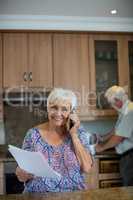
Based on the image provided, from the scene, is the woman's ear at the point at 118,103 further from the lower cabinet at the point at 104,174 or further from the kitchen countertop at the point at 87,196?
the kitchen countertop at the point at 87,196

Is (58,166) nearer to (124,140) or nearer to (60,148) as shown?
(60,148)

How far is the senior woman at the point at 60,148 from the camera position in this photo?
1.48 metres

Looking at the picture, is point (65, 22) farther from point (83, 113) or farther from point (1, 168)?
point (1, 168)

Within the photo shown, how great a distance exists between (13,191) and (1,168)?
0.79 ft

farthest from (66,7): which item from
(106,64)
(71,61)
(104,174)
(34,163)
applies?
(34,163)

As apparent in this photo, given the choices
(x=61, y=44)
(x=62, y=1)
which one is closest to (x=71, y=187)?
(x=62, y=1)

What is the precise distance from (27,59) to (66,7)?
646 millimetres

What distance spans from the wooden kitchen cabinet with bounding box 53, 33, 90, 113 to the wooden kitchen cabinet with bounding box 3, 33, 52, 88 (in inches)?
3.2

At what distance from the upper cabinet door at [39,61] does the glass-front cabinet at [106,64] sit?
1.48 feet

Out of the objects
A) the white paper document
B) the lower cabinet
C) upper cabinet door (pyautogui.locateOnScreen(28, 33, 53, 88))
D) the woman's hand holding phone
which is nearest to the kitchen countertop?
the white paper document

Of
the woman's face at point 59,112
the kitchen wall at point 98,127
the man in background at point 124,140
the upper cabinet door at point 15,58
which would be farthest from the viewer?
the kitchen wall at point 98,127

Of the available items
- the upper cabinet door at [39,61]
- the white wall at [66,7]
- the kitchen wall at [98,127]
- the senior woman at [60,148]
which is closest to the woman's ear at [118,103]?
the kitchen wall at [98,127]

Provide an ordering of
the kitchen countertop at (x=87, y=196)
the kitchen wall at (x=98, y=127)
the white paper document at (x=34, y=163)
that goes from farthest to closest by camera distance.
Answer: the kitchen wall at (x=98, y=127) < the white paper document at (x=34, y=163) < the kitchen countertop at (x=87, y=196)

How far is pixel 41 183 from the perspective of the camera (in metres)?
1.48
